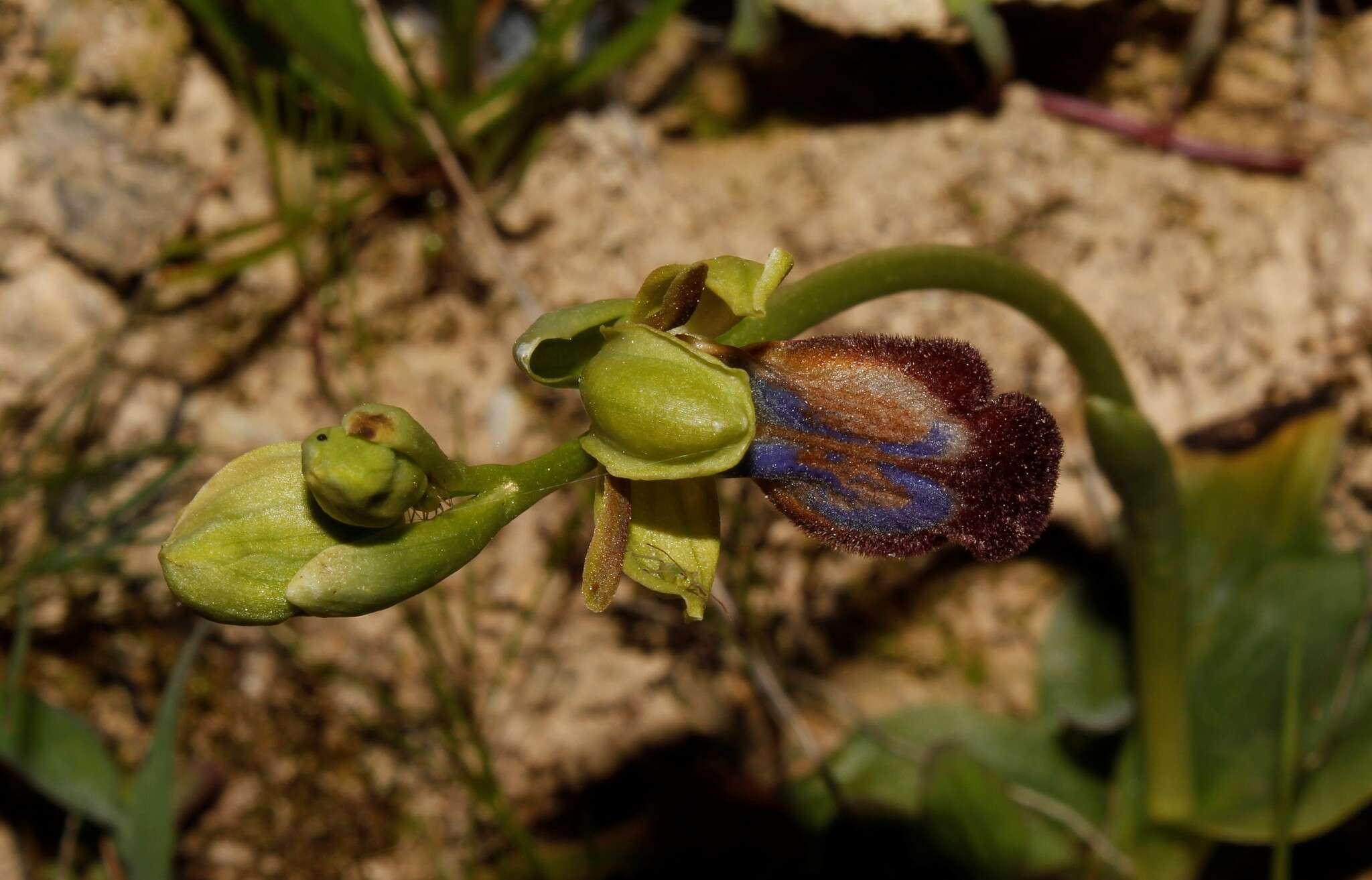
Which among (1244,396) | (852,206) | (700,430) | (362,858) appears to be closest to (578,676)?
(362,858)

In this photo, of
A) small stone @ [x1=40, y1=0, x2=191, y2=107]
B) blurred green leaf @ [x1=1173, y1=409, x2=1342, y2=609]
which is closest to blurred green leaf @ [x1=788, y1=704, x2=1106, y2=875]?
blurred green leaf @ [x1=1173, y1=409, x2=1342, y2=609]

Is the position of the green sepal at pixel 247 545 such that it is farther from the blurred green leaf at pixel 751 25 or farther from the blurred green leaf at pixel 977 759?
the blurred green leaf at pixel 751 25

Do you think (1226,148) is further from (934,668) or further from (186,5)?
(186,5)

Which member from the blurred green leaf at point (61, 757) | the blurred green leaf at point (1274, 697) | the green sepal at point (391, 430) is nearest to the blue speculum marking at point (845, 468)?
the green sepal at point (391, 430)

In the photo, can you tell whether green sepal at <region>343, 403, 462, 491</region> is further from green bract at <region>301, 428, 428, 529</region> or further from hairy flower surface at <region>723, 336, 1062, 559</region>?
hairy flower surface at <region>723, 336, 1062, 559</region>

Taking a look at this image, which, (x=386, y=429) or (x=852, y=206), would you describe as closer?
(x=386, y=429)

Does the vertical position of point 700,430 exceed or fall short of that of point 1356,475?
it exceeds it

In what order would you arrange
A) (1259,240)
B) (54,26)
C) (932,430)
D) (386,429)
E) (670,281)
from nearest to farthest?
(386,429) → (670,281) → (932,430) → (54,26) → (1259,240)
